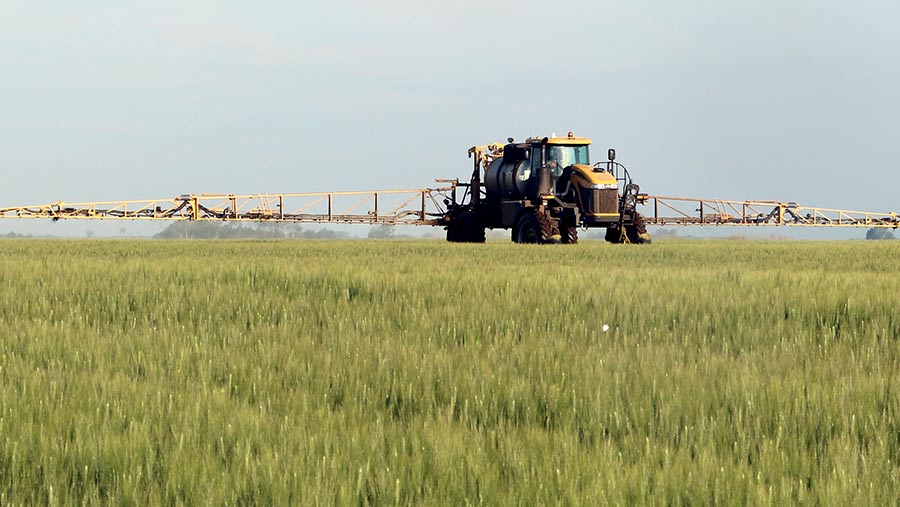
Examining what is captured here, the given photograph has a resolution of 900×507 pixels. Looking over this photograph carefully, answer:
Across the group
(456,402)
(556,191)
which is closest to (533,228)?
(556,191)

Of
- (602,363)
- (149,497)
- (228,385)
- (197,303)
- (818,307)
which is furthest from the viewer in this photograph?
(197,303)

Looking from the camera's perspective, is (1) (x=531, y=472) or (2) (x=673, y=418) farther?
(2) (x=673, y=418)

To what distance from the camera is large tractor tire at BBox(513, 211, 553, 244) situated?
24016 millimetres

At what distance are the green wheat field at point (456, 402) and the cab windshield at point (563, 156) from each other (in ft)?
58.9

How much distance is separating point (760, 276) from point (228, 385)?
24.1 feet

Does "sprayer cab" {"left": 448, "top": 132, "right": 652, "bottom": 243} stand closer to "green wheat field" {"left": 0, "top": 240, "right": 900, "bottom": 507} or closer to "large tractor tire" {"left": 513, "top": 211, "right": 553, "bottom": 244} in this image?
"large tractor tire" {"left": 513, "top": 211, "right": 553, "bottom": 244}

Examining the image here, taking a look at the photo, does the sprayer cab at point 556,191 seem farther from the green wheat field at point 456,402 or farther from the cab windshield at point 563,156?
the green wheat field at point 456,402

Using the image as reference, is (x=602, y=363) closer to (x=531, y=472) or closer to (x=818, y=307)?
(x=531, y=472)

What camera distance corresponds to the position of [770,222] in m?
63.3

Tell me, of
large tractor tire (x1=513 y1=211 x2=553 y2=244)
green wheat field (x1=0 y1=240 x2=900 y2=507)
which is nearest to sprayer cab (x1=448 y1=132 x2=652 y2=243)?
large tractor tire (x1=513 y1=211 x2=553 y2=244)

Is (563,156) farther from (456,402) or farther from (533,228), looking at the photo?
(456,402)

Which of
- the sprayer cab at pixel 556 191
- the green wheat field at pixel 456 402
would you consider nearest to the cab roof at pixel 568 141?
the sprayer cab at pixel 556 191

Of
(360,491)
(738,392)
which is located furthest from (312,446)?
(738,392)

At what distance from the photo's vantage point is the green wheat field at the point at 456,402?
2607 millimetres
